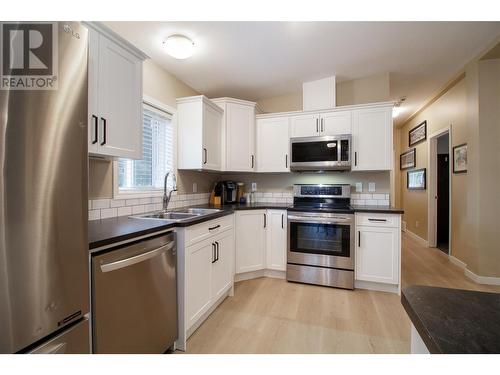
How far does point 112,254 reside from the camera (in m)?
1.15

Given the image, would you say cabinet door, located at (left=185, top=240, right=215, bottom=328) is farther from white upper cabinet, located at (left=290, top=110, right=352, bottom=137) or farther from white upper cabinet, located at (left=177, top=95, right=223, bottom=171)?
white upper cabinet, located at (left=290, top=110, right=352, bottom=137)

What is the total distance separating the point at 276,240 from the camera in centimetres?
290

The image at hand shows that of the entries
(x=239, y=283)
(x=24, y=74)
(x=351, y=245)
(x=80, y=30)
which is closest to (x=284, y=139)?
(x=351, y=245)

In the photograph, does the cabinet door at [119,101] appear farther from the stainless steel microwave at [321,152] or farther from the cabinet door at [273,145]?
the stainless steel microwave at [321,152]

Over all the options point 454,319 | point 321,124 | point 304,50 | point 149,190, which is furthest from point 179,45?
point 454,319

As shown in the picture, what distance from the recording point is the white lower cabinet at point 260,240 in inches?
110

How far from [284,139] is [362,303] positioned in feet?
6.88

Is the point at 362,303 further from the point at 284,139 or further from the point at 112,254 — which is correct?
the point at 112,254

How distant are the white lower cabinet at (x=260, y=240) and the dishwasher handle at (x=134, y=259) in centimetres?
130

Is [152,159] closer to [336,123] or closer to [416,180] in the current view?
[336,123]

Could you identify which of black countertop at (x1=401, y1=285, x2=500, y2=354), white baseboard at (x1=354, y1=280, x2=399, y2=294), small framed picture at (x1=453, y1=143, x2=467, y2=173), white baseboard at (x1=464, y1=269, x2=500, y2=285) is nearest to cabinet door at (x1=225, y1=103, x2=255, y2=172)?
white baseboard at (x1=354, y1=280, x2=399, y2=294)

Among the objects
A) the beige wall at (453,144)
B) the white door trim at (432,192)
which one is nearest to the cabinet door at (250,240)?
the beige wall at (453,144)

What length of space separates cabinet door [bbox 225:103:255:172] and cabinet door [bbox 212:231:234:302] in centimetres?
107
